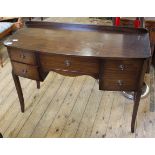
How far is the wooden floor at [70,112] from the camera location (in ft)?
5.72

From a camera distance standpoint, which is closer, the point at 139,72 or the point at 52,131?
the point at 139,72

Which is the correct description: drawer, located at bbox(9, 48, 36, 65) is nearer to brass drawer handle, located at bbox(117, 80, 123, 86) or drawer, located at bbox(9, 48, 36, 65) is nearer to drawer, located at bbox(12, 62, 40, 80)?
drawer, located at bbox(12, 62, 40, 80)

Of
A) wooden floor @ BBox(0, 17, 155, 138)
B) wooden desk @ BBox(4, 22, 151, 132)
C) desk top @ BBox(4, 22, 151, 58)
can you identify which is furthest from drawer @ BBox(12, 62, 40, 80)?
wooden floor @ BBox(0, 17, 155, 138)

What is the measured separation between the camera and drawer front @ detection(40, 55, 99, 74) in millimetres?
1358

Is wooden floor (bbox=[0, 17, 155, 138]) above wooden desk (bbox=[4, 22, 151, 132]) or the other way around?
the other way around

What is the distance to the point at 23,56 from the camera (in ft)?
4.85

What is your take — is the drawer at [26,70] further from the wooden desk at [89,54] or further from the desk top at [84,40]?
the desk top at [84,40]

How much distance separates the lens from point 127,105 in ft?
6.46

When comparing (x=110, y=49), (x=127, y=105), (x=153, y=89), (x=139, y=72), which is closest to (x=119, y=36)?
(x=110, y=49)

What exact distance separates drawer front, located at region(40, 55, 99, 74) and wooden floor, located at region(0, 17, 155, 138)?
1.90 feet

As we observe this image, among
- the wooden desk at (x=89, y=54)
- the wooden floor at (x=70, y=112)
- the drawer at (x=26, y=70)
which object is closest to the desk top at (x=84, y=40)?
the wooden desk at (x=89, y=54)

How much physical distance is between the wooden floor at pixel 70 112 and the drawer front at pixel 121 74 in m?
0.48
